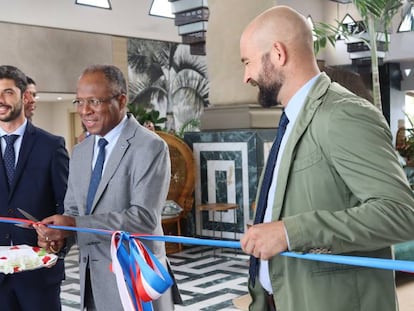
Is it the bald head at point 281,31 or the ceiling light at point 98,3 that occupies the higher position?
the ceiling light at point 98,3

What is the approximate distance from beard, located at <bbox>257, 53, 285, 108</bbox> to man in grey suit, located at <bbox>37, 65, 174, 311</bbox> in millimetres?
844

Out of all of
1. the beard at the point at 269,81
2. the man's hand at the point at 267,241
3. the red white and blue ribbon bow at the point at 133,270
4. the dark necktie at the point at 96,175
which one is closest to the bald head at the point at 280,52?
the beard at the point at 269,81

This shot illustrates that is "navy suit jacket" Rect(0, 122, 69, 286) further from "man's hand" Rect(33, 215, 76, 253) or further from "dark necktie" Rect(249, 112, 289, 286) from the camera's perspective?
"dark necktie" Rect(249, 112, 289, 286)

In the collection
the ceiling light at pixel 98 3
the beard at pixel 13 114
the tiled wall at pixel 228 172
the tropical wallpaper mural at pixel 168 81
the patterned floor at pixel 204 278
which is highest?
the ceiling light at pixel 98 3

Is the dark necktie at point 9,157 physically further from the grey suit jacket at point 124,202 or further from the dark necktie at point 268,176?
the dark necktie at point 268,176

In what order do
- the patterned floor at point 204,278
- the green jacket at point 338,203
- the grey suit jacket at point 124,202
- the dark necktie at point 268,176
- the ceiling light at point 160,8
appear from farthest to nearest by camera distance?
1. the ceiling light at point 160,8
2. the patterned floor at point 204,278
3. the grey suit jacket at point 124,202
4. the dark necktie at point 268,176
5. the green jacket at point 338,203

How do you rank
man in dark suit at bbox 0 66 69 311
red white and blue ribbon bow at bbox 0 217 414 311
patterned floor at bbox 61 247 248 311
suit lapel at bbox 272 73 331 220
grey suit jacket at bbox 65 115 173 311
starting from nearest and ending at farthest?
suit lapel at bbox 272 73 331 220 < red white and blue ribbon bow at bbox 0 217 414 311 < grey suit jacket at bbox 65 115 173 311 < man in dark suit at bbox 0 66 69 311 < patterned floor at bbox 61 247 248 311

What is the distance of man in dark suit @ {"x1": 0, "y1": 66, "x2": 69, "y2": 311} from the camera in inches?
126

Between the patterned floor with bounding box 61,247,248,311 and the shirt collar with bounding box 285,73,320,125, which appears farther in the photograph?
the patterned floor with bounding box 61,247,248,311

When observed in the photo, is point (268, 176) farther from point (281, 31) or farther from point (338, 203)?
point (281, 31)

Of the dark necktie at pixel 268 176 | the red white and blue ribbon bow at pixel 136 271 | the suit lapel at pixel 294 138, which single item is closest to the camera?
the suit lapel at pixel 294 138

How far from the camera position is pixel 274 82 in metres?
1.95

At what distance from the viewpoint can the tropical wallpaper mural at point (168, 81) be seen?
17.0 metres

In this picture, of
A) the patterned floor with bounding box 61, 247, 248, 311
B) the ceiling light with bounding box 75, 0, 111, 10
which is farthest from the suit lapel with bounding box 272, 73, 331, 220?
the ceiling light with bounding box 75, 0, 111, 10
